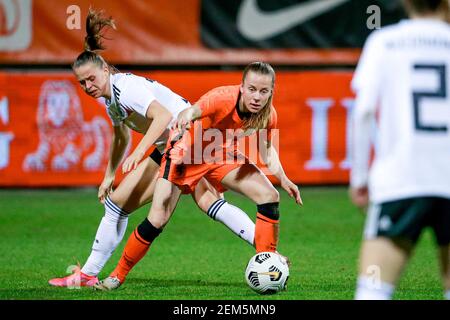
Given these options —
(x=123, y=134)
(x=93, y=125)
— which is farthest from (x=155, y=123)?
(x=93, y=125)

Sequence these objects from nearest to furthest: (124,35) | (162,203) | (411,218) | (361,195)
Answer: (411,218)
(361,195)
(162,203)
(124,35)

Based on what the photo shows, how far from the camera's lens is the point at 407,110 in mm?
3564

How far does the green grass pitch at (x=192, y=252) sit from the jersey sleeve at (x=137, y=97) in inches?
48.9

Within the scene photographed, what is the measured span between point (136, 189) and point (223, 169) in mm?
627

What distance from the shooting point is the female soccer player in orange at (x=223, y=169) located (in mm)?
5734

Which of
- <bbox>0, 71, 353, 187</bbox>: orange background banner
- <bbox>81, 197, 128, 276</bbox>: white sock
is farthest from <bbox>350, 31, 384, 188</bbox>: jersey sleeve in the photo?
<bbox>0, 71, 353, 187</bbox>: orange background banner

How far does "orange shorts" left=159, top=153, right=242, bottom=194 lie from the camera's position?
19.4 ft

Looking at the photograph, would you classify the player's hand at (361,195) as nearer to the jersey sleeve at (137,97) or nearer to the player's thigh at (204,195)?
the jersey sleeve at (137,97)

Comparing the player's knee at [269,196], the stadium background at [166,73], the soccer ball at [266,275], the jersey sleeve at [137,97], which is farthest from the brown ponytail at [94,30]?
the stadium background at [166,73]

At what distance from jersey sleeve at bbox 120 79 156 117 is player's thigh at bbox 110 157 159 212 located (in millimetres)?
485

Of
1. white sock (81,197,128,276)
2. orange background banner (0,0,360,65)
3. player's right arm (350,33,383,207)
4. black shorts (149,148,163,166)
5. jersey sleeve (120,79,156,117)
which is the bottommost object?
white sock (81,197,128,276)

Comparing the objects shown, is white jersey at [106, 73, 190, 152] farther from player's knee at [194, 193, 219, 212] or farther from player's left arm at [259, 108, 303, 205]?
player's left arm at [259, 108, 303, 205]

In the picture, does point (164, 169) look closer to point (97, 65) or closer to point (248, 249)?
point (97, 65)

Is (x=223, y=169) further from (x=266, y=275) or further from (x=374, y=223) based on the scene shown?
(x=374, y=223)
